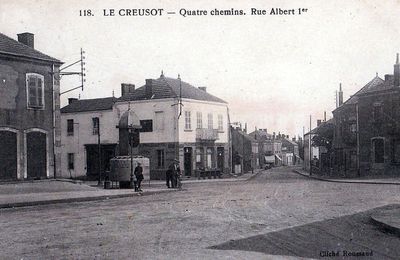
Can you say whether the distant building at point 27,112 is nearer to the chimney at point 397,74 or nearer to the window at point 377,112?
the chimney at point 397,74

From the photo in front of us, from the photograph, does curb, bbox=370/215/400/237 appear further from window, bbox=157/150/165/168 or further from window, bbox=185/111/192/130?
window, bbox=185/111/192/130

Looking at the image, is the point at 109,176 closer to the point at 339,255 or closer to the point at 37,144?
the point at 37,144

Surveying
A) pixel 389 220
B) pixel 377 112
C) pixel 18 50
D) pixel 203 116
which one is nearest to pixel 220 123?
pixel 203 116

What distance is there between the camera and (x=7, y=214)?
14219mm

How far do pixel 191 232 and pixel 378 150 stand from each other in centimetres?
3176

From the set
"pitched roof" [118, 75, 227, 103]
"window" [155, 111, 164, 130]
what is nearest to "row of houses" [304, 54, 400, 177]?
"pitched roof" [118, 75, 227, 103]

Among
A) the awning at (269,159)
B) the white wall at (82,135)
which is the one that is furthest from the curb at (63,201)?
the awning at (269,159)

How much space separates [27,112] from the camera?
79.0 feet

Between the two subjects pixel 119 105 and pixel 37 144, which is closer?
pixel 37 144

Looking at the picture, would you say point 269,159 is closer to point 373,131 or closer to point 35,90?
point 373,131

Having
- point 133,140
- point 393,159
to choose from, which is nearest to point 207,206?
point 133,140

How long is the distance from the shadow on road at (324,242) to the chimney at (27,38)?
20041 millimetres

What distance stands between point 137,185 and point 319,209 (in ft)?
35.8

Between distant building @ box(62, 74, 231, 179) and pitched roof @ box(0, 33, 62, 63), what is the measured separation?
42.5 feet
